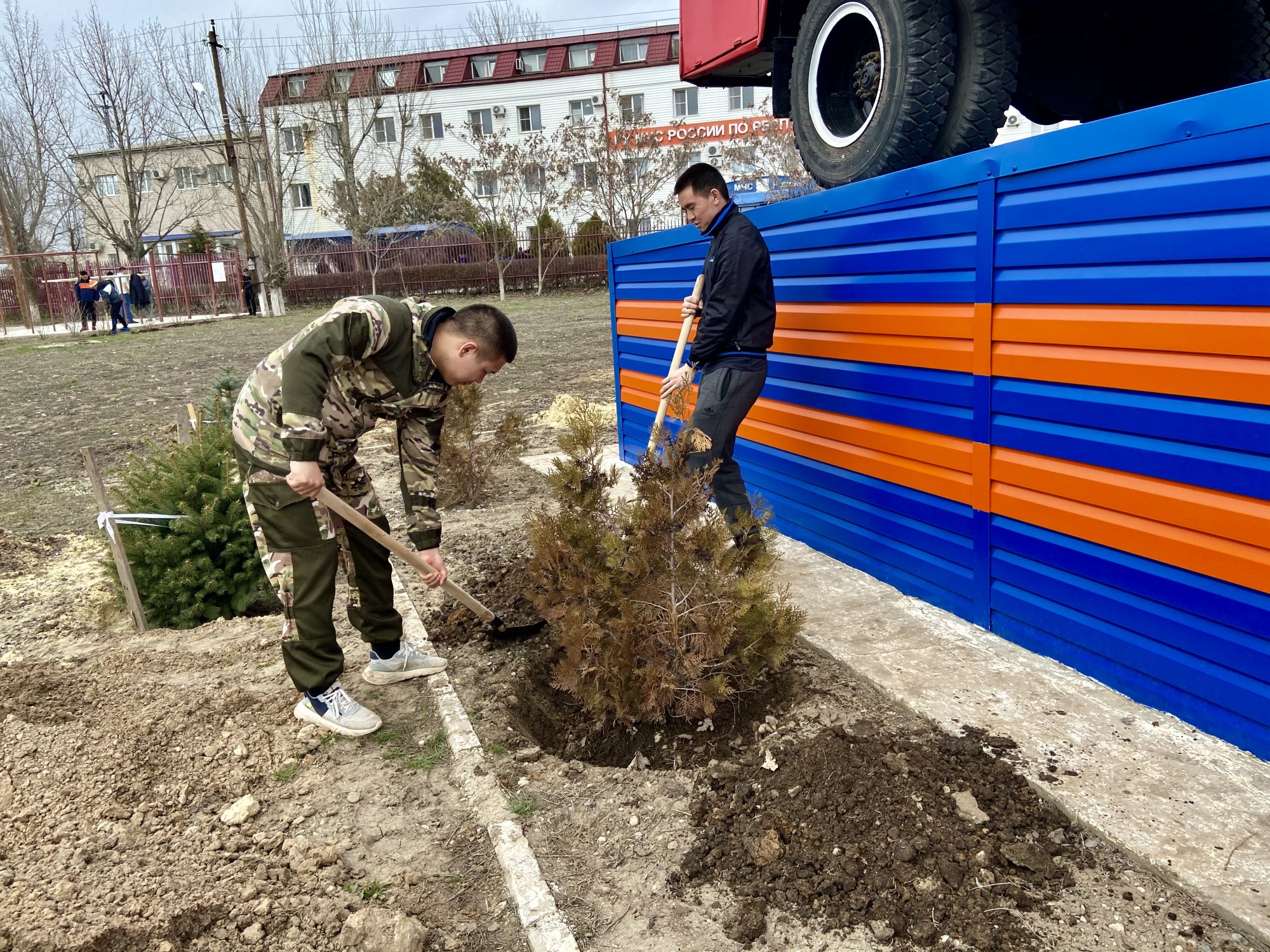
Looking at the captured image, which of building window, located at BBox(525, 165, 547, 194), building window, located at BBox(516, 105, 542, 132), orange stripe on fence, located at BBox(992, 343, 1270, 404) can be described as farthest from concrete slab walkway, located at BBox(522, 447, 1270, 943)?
building window, located at BBox(516, 105, 542, 132)

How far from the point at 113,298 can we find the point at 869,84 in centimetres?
2508

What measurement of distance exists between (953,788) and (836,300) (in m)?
2.51

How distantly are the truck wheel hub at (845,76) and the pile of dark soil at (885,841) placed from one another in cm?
298

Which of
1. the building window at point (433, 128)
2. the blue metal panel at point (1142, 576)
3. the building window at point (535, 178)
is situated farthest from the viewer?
the building window at point (433, 128)

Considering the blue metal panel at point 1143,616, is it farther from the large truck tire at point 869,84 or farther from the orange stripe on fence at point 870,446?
the large truck tire at point 869,84

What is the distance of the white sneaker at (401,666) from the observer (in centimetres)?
352

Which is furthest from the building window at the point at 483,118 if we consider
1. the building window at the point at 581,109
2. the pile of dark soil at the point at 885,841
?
the pile of dark soil at the point at 885,841

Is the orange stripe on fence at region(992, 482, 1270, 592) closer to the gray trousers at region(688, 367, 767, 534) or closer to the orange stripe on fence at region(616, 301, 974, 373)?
the orange stripe on fence at region(616, 301, 974, 373)

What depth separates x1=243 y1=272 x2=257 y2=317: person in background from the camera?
29.1 meters

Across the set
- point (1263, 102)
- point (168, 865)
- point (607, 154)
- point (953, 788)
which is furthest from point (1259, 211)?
point (607, 154)

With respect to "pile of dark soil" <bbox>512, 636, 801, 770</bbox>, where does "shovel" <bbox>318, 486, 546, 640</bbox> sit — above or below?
above

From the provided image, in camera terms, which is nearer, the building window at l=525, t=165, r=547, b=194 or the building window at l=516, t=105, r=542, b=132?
the building window at l=525, t=165, r=547, b=194

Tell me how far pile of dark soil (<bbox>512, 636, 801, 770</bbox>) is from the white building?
117ft

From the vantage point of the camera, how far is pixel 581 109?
39.9m
